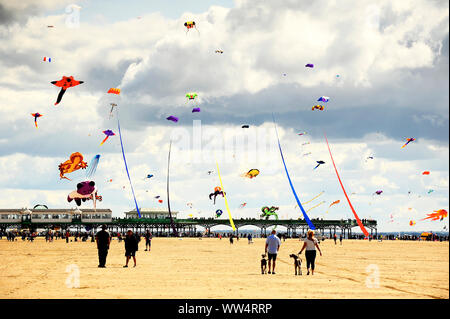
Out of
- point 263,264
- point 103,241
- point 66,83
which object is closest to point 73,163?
point 66,83

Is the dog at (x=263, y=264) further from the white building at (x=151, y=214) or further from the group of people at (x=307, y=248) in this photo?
the white building at (x=151, y=214)

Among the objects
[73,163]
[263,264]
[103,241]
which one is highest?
[73,163]

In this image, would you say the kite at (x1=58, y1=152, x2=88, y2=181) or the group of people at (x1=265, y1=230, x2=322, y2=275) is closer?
the group of people at (x1=265, y1=230, x2=322, y2=275)

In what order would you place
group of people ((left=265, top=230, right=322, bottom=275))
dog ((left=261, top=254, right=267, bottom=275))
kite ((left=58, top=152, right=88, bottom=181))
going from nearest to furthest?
group of people ((left=265, top=230, right=322, bottom=275)), dog ((left=261, top=254, right=267, bottom=275)), kite ((left=58, top=152, right=88, bottom=181))

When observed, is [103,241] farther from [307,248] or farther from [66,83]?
[66,83]

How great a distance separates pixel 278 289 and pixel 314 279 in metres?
3.18

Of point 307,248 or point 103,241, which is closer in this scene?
point 307,248

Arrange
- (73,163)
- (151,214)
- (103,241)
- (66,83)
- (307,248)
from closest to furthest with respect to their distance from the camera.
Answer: (307,248), (103,241), (66,83), (73,163), (151,214)

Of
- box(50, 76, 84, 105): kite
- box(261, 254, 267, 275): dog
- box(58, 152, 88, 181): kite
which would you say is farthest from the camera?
box(58, 152, 88, 181): kite

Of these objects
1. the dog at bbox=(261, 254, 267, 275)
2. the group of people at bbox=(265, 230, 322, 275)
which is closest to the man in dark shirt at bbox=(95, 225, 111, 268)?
the dog at bbox=(261, 254, 267, 275)

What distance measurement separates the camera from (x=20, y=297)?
12586 millimetres

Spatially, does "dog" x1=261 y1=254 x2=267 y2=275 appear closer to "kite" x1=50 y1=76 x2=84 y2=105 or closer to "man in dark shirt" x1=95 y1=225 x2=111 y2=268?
"man in dark shirt" x1=95 y1=225 x2=111 y2=268

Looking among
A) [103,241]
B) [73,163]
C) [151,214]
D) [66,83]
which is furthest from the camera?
[151,214]
